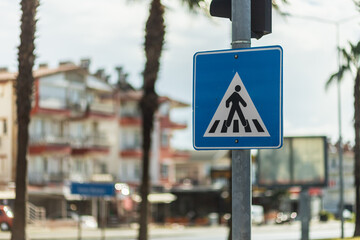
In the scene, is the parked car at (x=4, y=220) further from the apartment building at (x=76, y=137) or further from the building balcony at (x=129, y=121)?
the building balcony at (x=129, y=121)

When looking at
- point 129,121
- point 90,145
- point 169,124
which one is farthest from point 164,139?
point 90,145

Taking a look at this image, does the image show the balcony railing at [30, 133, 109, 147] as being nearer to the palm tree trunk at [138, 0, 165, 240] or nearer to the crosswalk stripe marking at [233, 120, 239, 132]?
the palm tree trunk at [138, 0, 165, 240]

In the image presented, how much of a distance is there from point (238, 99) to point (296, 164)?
1384 inches

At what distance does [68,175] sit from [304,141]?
35307 millimetres

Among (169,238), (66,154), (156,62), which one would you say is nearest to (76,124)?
(66,154)

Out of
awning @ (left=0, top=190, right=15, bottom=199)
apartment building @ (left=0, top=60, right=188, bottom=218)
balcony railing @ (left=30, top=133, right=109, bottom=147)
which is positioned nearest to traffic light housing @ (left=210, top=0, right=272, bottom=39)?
awning @ (left=0, top=190, right=15, bottom=199)

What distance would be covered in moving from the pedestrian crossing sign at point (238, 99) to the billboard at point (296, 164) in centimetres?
3315

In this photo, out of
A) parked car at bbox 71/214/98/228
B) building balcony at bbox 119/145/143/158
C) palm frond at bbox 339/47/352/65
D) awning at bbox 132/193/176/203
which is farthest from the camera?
building balcony at bbox 119/145/143/158

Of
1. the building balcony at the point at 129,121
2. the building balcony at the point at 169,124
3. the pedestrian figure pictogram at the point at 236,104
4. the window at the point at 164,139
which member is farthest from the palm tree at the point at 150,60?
the building balcony at the point at 169,124

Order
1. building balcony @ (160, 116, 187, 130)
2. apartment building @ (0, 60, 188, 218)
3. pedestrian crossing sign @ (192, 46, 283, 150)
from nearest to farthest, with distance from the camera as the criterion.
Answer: pedestrian crossing sign @ (192, 46, 283, 150) < apartment building @ (0, 60, 188, 218) < building balcony @ (160, 116, 187, 130)

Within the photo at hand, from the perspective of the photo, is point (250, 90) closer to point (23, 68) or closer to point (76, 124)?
point (23, 68)

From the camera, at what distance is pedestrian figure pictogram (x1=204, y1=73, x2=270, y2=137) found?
4820 mm

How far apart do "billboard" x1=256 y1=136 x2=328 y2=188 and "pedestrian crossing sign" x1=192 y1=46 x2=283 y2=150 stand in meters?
33.2

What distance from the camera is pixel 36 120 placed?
68.4 metres
